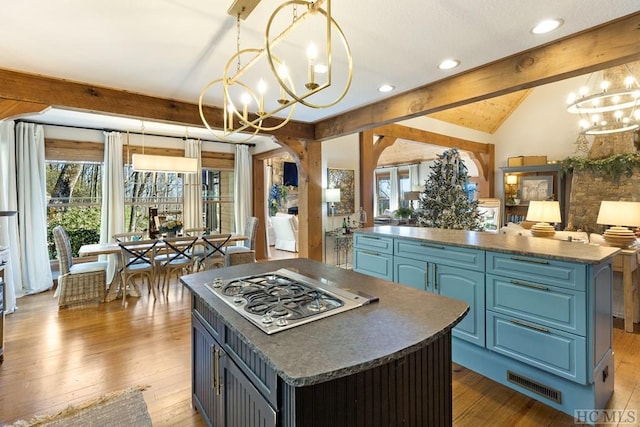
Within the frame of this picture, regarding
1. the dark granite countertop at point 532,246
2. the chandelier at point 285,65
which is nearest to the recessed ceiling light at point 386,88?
the chandelier at point 285,65

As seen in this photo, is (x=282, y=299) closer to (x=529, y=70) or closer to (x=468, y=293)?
(x=468, y=293)

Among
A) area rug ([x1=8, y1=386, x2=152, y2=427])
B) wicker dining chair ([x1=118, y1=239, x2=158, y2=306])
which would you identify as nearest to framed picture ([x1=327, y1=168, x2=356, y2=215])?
wicker dining chair ([x1=118, y1=239, x2=158, y2=306])

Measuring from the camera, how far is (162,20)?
6.67 feet

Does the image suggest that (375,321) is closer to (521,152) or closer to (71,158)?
(71,158)

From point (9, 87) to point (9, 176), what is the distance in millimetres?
2360

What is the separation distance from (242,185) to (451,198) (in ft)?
13.8

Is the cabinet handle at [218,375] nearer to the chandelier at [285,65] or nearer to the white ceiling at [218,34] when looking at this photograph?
the chandelier at [285,65]

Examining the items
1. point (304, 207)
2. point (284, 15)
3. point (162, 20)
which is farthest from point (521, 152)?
point (162, 20)

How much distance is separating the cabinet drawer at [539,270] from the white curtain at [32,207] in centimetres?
585

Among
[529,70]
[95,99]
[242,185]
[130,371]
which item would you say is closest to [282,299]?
[130,371]

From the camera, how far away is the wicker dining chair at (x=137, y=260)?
4.14 metres

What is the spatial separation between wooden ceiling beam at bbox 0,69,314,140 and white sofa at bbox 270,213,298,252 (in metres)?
4.25

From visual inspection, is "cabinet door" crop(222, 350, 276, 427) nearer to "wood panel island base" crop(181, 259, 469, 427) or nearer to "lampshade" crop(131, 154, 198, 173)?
"wood panel island base" crop(181, 259, 469, 427)

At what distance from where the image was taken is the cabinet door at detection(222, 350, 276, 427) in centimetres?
114
